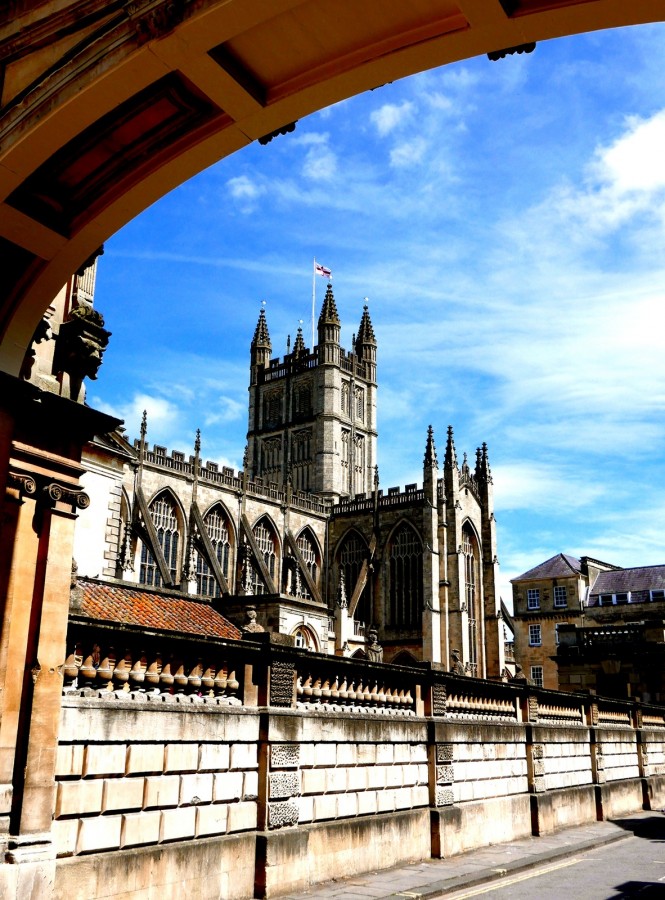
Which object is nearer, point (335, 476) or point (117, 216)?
point (117, 216)

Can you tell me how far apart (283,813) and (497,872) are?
12.8 feet

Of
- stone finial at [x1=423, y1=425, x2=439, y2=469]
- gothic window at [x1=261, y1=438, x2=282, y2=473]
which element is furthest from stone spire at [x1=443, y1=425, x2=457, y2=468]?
gothic window at [x1=261, y1=438, x2=282, y2=473]

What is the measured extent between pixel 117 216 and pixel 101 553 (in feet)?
72.1

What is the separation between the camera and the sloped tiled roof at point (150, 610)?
15219mm

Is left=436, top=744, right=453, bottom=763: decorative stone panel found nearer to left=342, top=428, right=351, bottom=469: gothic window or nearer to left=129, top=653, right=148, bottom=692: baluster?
left=129, top=653, right=148, bottom=692: baluster

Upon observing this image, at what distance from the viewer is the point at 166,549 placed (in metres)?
50.2

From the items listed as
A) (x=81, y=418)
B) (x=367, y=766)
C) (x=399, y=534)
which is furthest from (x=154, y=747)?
(x=399, y=534)

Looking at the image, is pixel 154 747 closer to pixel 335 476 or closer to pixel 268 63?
pixel 268 63

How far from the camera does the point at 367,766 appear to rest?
489 inches

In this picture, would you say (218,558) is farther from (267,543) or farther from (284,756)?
(284,756)

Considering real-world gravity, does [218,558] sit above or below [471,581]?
above

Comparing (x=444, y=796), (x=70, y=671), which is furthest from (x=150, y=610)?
(x=70, y=671)

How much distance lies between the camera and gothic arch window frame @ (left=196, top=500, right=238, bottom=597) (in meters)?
51.2

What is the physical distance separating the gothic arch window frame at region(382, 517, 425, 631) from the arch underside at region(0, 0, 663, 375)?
53.5 meters
